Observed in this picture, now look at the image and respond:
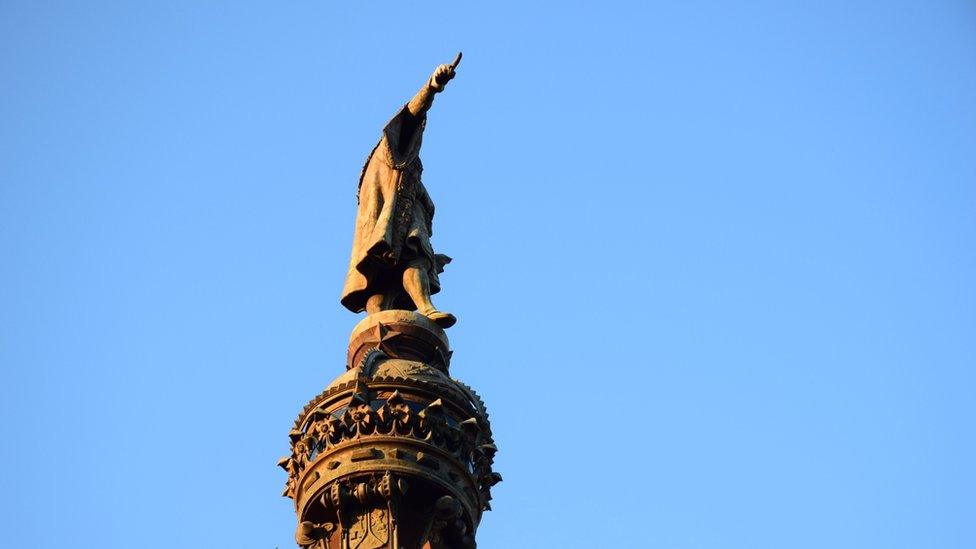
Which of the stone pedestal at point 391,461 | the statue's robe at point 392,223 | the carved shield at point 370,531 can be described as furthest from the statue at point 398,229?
the carved shield at point 370,531

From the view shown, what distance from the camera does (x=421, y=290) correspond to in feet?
87.3

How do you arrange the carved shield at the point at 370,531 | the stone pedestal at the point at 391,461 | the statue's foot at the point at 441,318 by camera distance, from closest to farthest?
the carved shield at the point at 370,531 < the stone pedestal at the point at 391,461 < the statue's foot at the point at 441,318

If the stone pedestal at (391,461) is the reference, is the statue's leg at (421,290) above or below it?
above

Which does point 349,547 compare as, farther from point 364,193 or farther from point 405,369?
point 364,193

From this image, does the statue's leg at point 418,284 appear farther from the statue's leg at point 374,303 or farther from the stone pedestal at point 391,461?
the stone pedestal at point 391,461

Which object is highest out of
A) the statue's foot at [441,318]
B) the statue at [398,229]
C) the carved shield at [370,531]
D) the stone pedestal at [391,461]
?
the statue at [398,229]

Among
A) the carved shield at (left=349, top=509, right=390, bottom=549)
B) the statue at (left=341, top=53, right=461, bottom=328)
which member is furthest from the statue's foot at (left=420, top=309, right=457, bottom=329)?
the carved shield at (left=349, top=509, right=390, bottom=549)

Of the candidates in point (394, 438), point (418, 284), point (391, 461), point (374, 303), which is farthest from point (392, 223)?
point (391, 461)

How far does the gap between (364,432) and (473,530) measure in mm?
1819

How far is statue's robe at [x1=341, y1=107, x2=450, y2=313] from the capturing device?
26.9 metres

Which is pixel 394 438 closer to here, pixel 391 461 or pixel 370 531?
pixel 391 461

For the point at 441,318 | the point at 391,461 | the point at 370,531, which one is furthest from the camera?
the point at 441,318

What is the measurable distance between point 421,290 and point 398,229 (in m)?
1.06

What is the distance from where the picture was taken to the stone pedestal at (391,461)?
75.5 feet
